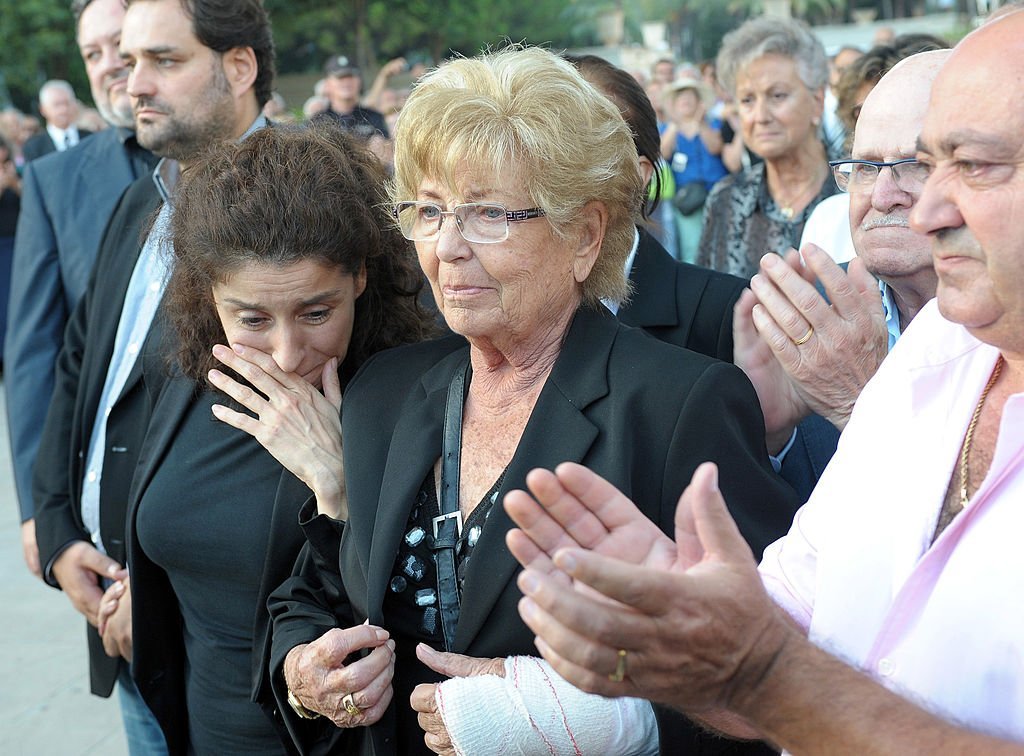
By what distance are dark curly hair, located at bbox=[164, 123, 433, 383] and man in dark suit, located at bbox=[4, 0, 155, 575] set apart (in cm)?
111

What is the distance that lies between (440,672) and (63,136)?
11985 mm

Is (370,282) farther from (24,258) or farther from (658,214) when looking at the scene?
(658,214)

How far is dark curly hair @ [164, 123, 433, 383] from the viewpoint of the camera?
8.25 feet

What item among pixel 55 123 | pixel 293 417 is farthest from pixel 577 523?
pixel 55 123

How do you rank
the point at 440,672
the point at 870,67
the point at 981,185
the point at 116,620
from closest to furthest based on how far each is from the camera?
the point at 981,185, the point at 440,672, the point at 116,620, the point at 870,67

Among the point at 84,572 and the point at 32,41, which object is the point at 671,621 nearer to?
the point at 84,572

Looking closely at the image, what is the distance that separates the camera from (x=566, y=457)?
2.06 meters

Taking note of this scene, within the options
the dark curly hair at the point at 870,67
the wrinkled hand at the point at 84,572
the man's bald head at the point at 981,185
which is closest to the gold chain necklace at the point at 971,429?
the man's bald head at the point at 981,185

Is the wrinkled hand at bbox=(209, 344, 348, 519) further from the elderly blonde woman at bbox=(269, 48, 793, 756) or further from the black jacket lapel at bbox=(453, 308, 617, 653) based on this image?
the black jacket lapel at bbox=(453, 308, 617, 653)

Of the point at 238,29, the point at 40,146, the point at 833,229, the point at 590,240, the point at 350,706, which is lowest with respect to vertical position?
the point at 350,706

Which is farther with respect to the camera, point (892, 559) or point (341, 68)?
point (341, 68)

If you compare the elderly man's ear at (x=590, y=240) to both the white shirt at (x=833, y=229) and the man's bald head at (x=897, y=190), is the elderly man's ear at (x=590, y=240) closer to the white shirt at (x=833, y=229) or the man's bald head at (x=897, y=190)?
the man's bald head at (x=897, y=190)

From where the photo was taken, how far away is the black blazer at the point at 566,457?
201cm

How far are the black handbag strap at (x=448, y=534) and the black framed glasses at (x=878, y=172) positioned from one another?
1.12 meters
